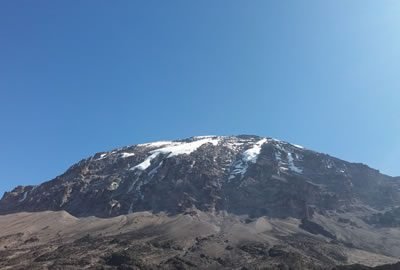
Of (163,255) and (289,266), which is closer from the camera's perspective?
(289,266)

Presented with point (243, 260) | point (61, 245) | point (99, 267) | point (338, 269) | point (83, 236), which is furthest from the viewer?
point (83, 236)

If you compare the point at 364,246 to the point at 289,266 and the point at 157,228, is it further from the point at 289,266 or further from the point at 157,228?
the point at 157,228

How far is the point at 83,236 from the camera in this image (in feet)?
631

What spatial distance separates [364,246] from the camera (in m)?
194

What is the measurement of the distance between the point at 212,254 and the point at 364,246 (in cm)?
6906

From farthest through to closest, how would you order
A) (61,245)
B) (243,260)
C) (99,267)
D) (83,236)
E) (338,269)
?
(83,236) < (61,245) < (243,260) < (99,267) < (338,269)

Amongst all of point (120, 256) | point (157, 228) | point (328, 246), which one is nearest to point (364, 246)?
point (328, 246)

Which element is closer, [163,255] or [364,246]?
[163,255]

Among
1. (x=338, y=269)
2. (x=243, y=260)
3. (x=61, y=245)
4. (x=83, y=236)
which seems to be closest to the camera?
(x=338, y=269)

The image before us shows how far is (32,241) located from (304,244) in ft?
331

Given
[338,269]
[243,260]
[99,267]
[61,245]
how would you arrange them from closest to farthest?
1. [338,269]
2. [99,267]
3. [243,260]
4. [61,245]

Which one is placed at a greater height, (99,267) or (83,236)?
(83,236)

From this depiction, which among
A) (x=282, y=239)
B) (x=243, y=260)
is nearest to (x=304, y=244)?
(x=282, y=239)

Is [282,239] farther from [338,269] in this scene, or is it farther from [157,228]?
[338,269]
